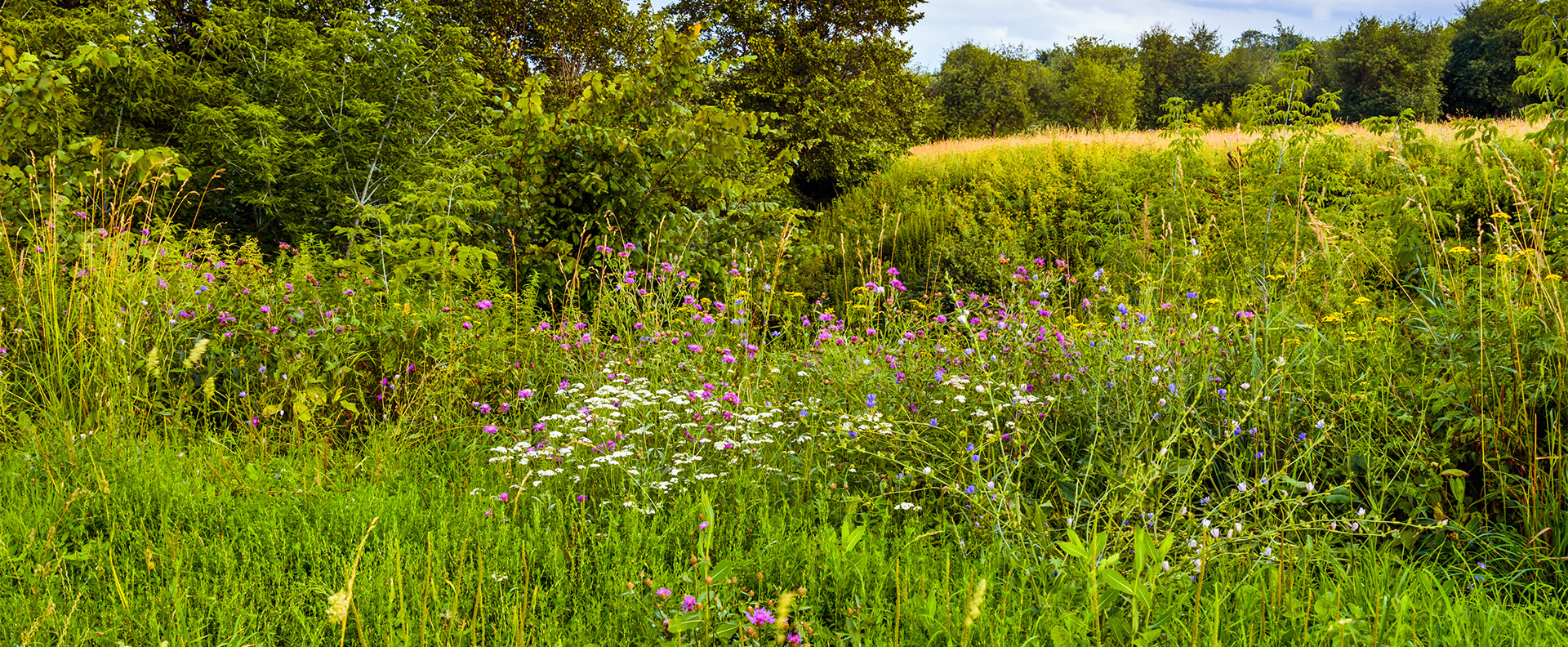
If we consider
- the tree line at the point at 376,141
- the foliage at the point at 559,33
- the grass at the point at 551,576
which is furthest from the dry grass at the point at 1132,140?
the grass at the point at 551,576

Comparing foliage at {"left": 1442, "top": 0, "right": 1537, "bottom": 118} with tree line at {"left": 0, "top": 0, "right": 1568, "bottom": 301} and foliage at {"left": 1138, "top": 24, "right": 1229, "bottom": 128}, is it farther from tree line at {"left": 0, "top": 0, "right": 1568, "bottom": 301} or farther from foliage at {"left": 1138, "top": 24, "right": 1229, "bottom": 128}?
tree line at {"left": 0, "top": 0, "right": 1568, "bottom": 301}

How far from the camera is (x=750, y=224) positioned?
6332mm

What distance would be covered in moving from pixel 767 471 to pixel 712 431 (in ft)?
1.07

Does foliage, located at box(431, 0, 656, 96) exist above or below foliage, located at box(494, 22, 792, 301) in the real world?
above

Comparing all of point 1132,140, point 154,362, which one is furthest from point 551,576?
point 1132,140

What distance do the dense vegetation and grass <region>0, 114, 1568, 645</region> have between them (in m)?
0.02

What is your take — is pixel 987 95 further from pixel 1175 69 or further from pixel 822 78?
pixel 822 78

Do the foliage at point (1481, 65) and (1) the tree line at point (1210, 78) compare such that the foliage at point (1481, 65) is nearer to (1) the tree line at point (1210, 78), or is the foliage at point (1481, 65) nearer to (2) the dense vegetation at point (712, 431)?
(1) the tree line at point (1210, 78)

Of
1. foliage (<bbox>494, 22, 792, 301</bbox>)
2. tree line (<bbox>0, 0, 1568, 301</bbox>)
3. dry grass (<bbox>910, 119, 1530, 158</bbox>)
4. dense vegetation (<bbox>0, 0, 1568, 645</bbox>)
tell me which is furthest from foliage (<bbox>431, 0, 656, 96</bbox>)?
dense vegetation (<bbox>0, 0, 1568, 645</bbox>)

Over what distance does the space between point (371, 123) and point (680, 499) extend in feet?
18.3

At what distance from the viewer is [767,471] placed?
8.33ft

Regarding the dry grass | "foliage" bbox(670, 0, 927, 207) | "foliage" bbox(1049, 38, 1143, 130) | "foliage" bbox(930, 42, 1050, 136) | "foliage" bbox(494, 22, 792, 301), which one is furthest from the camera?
"foliage" bbox(930, 42, 1050, 136)

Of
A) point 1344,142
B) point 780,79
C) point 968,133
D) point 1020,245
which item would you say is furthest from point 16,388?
point 968,133

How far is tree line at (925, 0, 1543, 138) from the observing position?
30.7m
